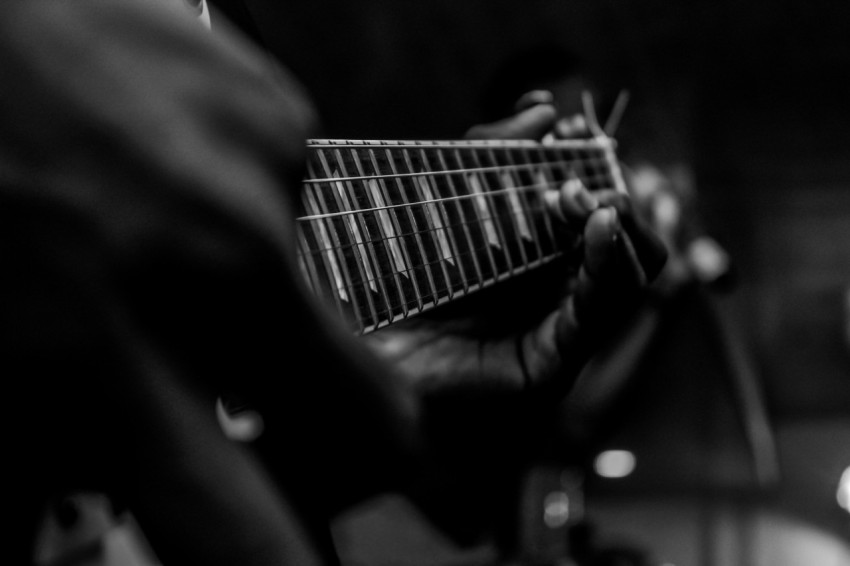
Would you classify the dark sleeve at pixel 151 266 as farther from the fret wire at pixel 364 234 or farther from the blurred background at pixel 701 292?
the blurred background at pixel 701 292


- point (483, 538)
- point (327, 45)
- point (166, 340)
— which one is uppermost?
point (327, 45)

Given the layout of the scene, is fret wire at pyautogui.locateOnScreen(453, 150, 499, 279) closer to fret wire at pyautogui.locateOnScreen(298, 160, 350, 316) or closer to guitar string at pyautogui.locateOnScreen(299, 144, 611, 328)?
guitar string at pyautogui.locateOnScreen(299, 144, 611, 328)

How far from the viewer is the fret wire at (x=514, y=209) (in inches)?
18.8

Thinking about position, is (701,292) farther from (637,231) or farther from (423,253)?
(423,253)

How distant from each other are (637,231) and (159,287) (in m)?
0.38

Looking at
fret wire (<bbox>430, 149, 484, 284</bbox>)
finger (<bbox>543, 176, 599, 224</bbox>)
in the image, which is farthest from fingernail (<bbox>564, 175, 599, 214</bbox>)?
fret wire (<bbox>430, 149, 484, 284</bbox>)

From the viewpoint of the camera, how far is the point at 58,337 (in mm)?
199

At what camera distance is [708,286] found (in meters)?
0.88

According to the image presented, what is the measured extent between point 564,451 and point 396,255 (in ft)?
1.47

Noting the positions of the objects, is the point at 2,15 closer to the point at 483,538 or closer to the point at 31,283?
the point at 31,283

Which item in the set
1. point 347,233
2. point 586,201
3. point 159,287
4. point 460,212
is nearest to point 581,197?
point 586,201

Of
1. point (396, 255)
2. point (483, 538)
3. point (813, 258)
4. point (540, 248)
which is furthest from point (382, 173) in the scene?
point (813, 258)

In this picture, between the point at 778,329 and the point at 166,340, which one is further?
the point at 778,329

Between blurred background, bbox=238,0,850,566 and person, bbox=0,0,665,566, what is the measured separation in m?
0.31
